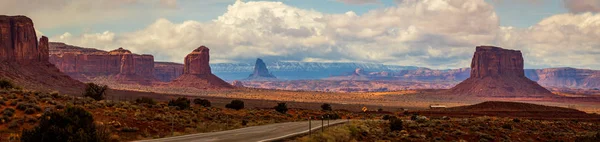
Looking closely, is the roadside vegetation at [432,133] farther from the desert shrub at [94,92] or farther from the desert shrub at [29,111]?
the desert shrub at [94,92]

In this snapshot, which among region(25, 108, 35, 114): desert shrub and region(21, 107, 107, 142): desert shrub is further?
region(25, 108, 35, 114): desert shrub

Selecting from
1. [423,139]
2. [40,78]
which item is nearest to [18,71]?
[40,78]

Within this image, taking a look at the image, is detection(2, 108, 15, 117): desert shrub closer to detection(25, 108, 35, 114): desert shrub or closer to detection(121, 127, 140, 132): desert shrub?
detection(25, 108, 35, 114): desert shrub

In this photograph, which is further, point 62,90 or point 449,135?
point 62,90

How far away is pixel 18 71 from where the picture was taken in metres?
119

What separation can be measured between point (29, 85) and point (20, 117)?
8213 cm

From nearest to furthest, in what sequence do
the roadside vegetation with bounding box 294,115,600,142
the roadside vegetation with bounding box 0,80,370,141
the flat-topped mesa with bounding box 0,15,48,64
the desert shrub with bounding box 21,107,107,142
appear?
1. the desert shrub with bounding box 21,107,107,142
2. the roadside vegetation with bounding box 0,80,370,141
3. the roadside vegetation with bounding box 294,115,600,142
4. the flat-topped mesa with bounding box 0,15,48,64

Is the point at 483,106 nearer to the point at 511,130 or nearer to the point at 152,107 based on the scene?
the point at 511,130

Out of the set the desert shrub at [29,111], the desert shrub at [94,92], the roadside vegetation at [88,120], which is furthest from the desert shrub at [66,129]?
the desert shrub at [94,92]

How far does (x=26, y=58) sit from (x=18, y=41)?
13.5 feet

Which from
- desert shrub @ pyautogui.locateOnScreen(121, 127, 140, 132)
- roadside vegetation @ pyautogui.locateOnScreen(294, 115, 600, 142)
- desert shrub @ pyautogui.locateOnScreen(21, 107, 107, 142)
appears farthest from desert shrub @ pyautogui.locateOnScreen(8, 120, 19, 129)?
roadside vegetation @ pyautogui.locateOnScreen(294, 115, 600, 142)

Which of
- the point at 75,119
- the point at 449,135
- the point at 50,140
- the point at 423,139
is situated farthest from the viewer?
the point at 449,135

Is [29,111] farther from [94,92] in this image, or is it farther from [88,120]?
[94,92]

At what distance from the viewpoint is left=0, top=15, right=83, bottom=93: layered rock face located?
117m
